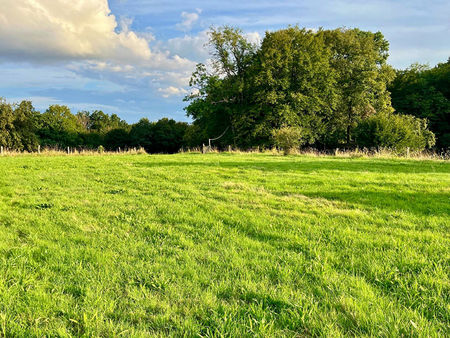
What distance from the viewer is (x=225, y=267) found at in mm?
3176

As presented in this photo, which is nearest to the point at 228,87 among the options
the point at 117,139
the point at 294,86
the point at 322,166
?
the point at 294,86

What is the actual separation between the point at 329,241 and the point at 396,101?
48.9 m

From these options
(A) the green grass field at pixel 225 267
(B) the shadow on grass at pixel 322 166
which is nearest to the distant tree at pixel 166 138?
(B) the shadow on grass at pixel 322 166

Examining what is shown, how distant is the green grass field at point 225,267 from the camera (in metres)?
2.25

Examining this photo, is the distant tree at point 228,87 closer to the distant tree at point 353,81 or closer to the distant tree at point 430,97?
the distant tree at point 353,81

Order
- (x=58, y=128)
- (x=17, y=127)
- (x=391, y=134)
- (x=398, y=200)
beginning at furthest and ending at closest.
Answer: (x=58, y=128)
(x=17, y=127)
(x=391, y=134)
(x=398, y=200)

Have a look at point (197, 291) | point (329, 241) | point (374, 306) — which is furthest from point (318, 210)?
point (197, 291)

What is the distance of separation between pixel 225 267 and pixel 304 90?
1382 inches

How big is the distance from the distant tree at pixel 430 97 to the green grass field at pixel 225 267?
4296cm

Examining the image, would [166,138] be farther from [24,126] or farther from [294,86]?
[294,86]

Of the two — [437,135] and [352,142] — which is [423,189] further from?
[437,135]

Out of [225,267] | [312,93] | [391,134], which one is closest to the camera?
[225,267]

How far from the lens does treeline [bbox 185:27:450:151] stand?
33.4 metres

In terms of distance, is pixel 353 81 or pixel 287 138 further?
pixel 353 81
